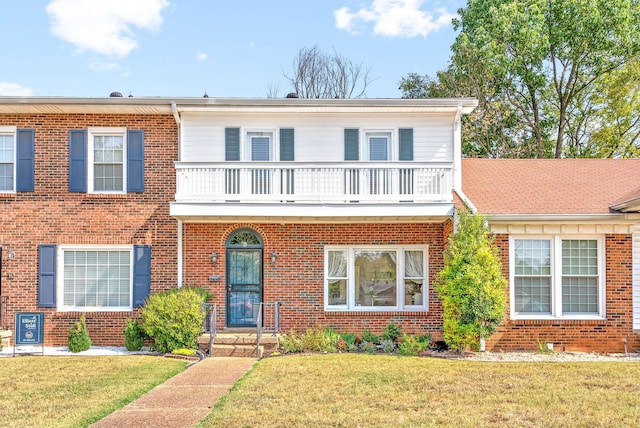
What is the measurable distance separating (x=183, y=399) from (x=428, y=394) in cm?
359

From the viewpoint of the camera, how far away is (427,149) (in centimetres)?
1495

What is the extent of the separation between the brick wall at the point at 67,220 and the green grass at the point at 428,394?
451cm

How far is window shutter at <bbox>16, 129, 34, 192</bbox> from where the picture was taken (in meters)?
14.4

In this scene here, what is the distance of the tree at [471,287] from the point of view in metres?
12.6

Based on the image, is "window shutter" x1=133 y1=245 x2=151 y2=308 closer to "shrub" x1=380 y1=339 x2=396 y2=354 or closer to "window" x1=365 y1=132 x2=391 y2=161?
"shrub" x1=380 y1=339 x2=396 y2=354

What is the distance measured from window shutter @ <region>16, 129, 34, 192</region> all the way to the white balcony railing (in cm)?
362

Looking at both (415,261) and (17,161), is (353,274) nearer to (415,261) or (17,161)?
(415,261)

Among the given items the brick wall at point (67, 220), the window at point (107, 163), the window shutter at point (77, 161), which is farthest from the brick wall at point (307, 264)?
→ the window shutter at point (77, 161)

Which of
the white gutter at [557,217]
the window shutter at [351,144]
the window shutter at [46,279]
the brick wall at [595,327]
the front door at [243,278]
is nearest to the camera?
the white gutter at [557,217]

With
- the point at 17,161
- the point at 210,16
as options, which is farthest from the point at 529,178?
the point at 210,16

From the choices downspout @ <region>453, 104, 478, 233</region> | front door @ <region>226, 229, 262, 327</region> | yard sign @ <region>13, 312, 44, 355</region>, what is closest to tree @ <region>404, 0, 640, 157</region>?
downspout @ <region>453, 104, 478, 233</region>

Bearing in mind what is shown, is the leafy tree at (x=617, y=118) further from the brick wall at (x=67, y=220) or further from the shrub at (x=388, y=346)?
the brick wall at (x=67, y=220)

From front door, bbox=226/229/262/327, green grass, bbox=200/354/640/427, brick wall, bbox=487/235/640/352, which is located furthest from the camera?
front door, bbox=226/229/262/327

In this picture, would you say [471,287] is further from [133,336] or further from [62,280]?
[62,280]
